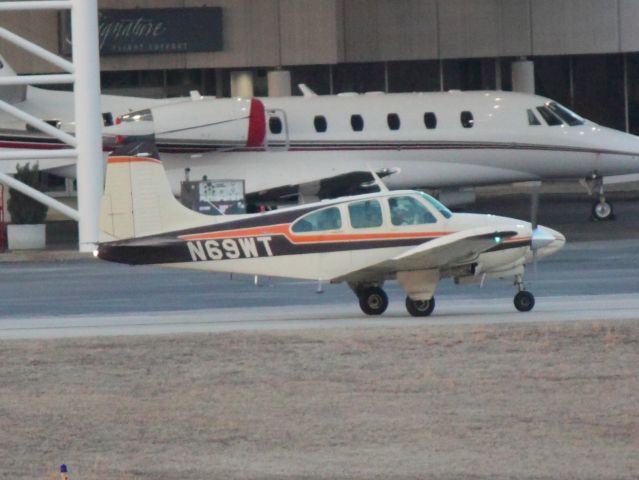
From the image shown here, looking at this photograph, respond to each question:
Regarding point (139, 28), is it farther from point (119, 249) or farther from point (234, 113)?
point (119, 249)

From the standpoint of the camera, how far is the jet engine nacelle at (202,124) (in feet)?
111

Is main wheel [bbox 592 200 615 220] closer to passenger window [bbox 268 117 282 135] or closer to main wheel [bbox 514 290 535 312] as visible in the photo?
passenger window [bbox 268 117 282 135]

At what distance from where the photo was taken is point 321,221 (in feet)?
67.2

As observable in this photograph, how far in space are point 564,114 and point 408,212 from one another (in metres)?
16.4

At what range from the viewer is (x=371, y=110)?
118 ft

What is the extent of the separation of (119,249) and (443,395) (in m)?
6.30

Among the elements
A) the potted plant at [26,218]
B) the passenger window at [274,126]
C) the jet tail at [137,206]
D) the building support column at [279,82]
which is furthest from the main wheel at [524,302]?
the building support column at [279,82]

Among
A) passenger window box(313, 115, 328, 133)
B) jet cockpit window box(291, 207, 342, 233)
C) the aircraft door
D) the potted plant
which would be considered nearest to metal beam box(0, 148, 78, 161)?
the potted plant

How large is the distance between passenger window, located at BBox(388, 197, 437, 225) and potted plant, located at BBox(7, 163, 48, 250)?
531 inches

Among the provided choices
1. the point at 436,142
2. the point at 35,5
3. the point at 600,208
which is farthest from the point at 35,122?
the point at 600,208

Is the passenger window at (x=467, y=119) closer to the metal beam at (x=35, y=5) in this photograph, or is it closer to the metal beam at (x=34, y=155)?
the metal beam at (x=34, y=155)

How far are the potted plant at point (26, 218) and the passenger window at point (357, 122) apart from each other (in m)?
7.11

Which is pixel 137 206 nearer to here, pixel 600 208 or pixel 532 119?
pixel 532 119

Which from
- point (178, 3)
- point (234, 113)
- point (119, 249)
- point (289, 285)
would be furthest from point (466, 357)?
point (178, 3)
